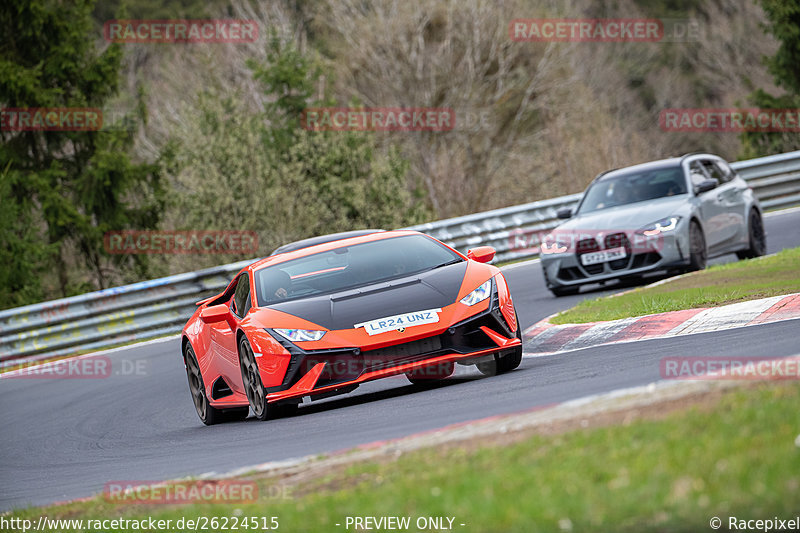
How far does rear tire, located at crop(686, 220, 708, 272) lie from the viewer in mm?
15352

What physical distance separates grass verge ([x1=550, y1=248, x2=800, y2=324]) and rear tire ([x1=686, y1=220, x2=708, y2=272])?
19.8 inches

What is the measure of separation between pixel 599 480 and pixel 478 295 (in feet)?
15.9

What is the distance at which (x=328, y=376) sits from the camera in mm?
9078

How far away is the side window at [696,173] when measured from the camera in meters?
16.5

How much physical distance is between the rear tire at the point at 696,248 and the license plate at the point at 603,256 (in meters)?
0.84

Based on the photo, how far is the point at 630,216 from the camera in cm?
1559

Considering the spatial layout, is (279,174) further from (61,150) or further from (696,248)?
(696,248)

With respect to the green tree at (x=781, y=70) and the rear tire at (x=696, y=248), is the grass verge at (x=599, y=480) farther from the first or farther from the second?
the green tree at (x=781, y=70)

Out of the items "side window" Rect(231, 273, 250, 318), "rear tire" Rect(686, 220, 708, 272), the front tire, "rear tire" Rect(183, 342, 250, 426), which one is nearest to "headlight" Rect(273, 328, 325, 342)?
the front tire

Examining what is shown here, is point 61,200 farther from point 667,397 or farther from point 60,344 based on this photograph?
point 667,397

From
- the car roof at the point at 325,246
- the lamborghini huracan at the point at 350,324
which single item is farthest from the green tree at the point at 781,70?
the lamborghini huracan at the point at 350,324

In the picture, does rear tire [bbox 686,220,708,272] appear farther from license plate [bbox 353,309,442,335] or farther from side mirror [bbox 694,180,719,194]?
license plate [bbox 353,309,442,335]

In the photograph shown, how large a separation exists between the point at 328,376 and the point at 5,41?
910 inches

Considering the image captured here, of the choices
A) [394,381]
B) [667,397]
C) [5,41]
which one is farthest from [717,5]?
[667,397]
